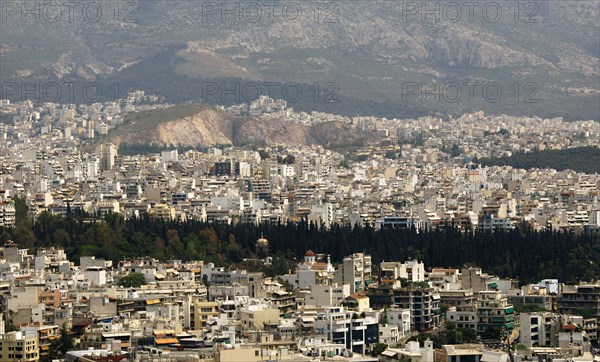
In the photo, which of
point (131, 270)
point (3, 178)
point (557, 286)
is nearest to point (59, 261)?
point (131, 270)

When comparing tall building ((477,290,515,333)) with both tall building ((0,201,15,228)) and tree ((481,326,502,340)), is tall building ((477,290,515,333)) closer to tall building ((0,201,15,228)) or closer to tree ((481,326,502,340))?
tree ((481,326,502,340))

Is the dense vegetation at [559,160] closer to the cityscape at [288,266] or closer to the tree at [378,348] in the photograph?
the cityscape at [288,266]

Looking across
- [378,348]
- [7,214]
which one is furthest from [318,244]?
[378,348]

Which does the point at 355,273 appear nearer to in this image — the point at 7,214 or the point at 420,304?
the point at 420,304

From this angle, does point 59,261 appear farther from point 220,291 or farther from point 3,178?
point 3,178

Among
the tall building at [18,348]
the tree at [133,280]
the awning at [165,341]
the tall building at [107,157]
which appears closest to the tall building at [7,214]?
the tree at [133,280]

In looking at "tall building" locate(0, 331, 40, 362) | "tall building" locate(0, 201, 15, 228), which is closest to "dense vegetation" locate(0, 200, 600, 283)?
"tall building" locate(0, 201, 15, 228)
